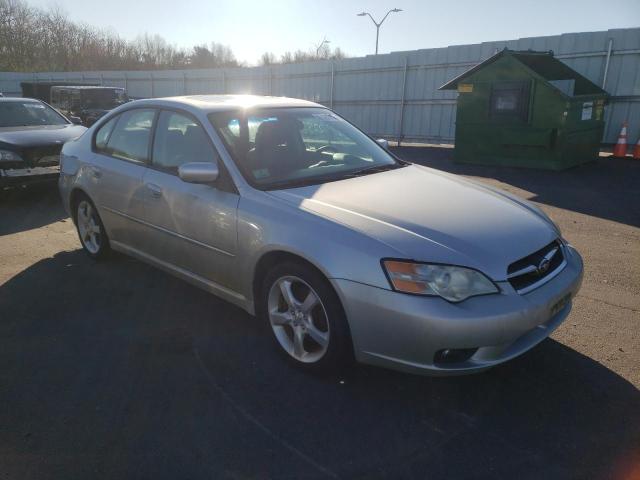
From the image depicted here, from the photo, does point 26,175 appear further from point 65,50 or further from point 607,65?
point 65,50

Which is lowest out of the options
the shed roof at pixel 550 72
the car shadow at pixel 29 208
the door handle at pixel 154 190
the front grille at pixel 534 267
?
the car shadow at pixel 29 208

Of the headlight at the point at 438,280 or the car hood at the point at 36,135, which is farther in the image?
the car hood at the point at 36,135

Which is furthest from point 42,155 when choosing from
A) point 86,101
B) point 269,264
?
point 86,101

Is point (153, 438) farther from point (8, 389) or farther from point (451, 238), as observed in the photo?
point (451, 238)

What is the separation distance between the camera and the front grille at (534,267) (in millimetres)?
2459

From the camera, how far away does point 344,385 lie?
108 inches

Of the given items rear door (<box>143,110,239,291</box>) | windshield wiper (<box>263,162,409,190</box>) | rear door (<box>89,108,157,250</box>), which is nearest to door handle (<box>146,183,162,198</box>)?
rear door (<box>143,110,239,291</box>)

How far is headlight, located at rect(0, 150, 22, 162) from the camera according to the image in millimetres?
6844

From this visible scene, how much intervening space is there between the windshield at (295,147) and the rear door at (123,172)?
852mm

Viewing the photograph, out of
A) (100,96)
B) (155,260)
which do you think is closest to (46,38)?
(100,96)

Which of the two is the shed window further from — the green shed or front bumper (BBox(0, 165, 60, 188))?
front bumper (BBox(0, 165, 60, 188))

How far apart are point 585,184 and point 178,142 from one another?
735cm

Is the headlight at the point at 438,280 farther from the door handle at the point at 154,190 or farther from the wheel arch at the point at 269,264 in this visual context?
the door handle at the point at 154,190

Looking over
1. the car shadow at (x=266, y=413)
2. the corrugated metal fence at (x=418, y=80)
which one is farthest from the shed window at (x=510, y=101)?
the car shadow at (x=266, y=413)
